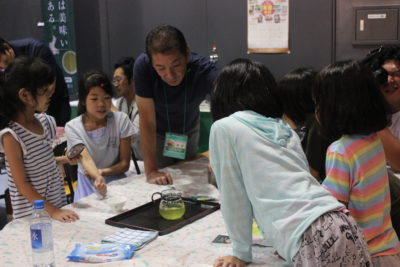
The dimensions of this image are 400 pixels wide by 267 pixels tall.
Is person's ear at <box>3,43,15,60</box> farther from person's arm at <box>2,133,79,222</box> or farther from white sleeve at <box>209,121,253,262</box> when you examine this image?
white sleeve at <box>209,121,253,262</box>

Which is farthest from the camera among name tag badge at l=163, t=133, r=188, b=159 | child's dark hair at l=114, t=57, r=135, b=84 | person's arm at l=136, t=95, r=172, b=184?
child's dark hair at l=114, t=57, r=135, b=84

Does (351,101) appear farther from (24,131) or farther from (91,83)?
(91,83)

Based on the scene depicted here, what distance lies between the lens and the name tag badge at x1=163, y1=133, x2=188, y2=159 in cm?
269

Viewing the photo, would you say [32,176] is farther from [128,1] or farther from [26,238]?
[128,1]

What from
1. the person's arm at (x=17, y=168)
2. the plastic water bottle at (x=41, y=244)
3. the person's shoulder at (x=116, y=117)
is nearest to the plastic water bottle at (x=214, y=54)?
the person's shoulder at (x=116, y=117)

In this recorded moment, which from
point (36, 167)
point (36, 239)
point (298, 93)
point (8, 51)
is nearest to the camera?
point (36, 239)

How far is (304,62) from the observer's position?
171 inches

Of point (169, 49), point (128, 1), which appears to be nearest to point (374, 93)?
point (169, 49)

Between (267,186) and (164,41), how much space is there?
1.09 meters

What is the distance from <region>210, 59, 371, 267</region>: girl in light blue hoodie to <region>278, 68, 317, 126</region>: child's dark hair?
0.59m

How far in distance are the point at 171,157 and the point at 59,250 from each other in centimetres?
129

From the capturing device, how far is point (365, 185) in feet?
4.98

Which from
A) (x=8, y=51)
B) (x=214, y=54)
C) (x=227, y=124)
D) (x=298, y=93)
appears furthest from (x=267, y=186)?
(x=214, y=54)

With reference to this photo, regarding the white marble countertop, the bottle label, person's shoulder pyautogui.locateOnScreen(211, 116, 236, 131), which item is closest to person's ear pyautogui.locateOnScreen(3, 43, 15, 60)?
the white marble countertop
